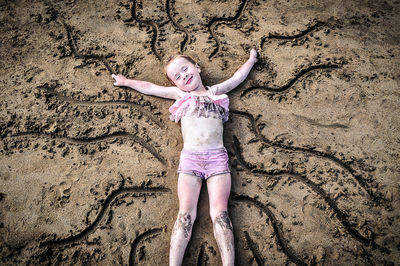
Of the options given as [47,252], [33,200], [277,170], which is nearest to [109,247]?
[47,252]

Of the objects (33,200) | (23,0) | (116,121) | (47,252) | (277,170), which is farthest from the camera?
(23,0)

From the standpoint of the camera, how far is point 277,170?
300 centimetres

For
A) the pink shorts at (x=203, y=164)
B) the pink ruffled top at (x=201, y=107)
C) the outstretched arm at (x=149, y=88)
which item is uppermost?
the outstretched arm at (x=149, y=88)

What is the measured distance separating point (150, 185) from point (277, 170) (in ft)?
4.58

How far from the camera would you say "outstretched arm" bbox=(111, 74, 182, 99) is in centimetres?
318

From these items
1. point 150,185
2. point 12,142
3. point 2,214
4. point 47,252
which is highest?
point 12,142

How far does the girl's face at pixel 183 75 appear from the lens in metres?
3.06

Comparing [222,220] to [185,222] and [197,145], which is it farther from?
[197,145]

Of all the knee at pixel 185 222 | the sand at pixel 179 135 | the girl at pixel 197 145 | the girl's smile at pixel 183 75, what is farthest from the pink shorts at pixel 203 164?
the girl's smile at pixel 183 75

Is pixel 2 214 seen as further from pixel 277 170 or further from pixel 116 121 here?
pixel 277 170

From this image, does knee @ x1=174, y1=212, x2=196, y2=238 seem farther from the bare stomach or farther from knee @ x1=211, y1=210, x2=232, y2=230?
the bare stomach

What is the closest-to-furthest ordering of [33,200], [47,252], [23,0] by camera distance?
[47,252] → [33,200] → [23,0]

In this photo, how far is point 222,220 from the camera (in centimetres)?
258

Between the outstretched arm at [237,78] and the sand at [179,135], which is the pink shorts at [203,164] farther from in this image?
the outstretched arm at [237,78]
